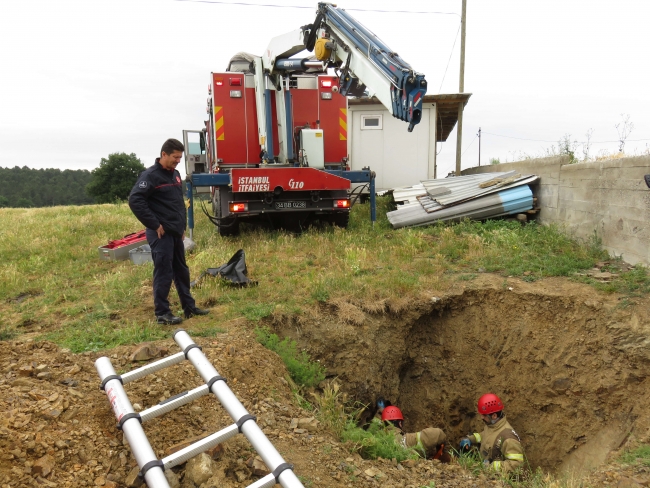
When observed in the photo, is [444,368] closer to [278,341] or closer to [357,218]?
[278,341]

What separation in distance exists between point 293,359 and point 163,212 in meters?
1.94

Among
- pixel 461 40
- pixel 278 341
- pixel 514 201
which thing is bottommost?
pixel 278 341

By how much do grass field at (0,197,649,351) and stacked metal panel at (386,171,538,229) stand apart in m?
0.30

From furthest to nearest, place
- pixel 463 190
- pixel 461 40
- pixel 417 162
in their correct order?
pixel 461 40
pixel 417 162
pixel 463 190

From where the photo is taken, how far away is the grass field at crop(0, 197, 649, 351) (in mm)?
5320

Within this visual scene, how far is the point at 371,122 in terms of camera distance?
14.4m

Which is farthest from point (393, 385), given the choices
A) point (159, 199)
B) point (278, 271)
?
point (159, 199)

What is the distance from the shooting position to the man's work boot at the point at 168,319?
16.3 feet

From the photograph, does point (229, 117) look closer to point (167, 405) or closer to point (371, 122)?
point (371, 122)

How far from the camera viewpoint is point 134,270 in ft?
24.1

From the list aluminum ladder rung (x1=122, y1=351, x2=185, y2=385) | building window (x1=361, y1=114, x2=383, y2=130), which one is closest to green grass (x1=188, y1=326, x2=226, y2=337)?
aluminum ladder rung (x1=122, y1=351, x2=185, y2=385)

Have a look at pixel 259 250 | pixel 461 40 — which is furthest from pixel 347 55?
pixel 461 40

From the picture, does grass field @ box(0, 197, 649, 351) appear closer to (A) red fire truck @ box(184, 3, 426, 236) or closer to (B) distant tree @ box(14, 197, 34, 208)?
(A) red fire truck @ box(184, 3, 426, 236)

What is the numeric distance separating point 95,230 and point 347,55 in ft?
25.0
